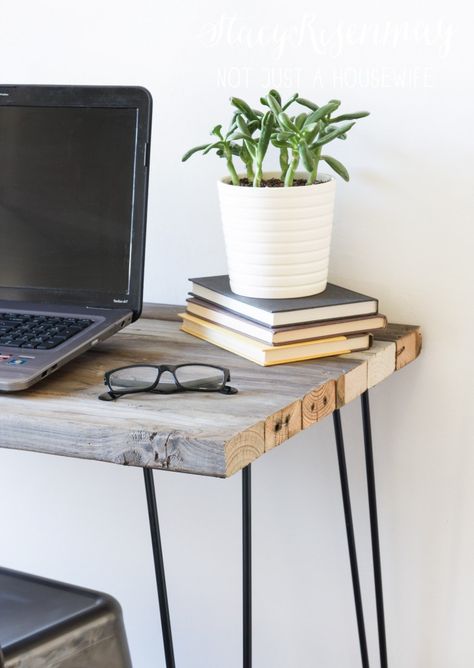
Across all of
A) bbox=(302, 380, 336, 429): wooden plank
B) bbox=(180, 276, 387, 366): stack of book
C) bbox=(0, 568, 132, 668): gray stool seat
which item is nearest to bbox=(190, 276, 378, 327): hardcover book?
bbox=(180, 276, 387, 366): stack of book

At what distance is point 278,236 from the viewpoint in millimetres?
1116

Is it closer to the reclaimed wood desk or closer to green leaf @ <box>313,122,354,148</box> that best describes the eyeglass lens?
the reclaimed wood desk

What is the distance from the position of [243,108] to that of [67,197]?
9.7 inches

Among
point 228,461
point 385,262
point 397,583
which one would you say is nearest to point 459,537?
point 397,583

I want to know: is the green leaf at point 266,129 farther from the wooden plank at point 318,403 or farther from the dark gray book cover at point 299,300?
the wooden plank at point 318,403

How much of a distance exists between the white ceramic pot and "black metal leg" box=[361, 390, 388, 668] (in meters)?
0.20

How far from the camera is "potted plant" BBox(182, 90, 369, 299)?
111 cm

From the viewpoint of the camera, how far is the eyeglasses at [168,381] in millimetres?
971

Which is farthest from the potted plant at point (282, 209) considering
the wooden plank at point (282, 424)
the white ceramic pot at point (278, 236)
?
the wooden plank at point (282, 424)

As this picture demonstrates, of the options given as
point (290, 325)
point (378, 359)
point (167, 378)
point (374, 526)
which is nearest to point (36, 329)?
point (167, 378)

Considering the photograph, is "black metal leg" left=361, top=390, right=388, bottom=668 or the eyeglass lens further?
"black metal leg" left=361, top=390, right=388, bottom=668

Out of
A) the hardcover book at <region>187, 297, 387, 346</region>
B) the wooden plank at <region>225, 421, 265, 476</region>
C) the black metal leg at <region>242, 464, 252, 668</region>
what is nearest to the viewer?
the wooden plank at <region>225, 421, 265, 476</region>

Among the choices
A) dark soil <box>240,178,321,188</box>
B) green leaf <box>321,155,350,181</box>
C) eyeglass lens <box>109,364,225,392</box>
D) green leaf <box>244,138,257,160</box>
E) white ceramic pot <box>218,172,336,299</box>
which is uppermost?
green leaf <box>244,138,257,160</box>

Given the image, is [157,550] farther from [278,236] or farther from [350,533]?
[278,236]
